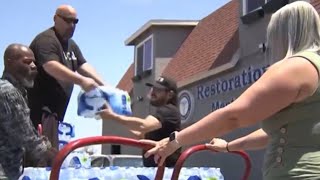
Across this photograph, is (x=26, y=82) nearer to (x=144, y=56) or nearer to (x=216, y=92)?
(x=216, y=92)

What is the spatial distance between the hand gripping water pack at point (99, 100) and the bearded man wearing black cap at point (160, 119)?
0.10m

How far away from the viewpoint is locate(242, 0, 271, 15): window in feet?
51.7

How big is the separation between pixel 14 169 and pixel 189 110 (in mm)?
16119

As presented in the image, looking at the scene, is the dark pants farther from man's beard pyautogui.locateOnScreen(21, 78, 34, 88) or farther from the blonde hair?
the blonde hair

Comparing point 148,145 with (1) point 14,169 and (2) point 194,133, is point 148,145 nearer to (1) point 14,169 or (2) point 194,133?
(2) point 194,133

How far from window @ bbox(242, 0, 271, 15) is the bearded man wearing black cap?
10476 millimetres

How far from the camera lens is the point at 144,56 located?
2583 centimetres

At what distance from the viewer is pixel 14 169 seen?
362 cm

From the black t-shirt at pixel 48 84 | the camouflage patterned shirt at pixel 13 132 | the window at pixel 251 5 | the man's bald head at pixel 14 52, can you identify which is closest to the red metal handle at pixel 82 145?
the camouflage patterned shirt at pixel 13 132

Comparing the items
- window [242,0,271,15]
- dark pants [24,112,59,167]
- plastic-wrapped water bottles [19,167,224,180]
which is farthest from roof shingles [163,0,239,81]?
plastic-wrapped water bottles [19,167,224,180]

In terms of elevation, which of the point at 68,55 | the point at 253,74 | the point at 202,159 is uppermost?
the point at 253,74

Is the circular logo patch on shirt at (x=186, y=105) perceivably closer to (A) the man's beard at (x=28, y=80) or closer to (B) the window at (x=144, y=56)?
(B) the window at (x=144, y=56)

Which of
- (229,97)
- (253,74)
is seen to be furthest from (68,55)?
(229,97)

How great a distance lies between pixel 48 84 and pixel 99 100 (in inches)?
18.2
